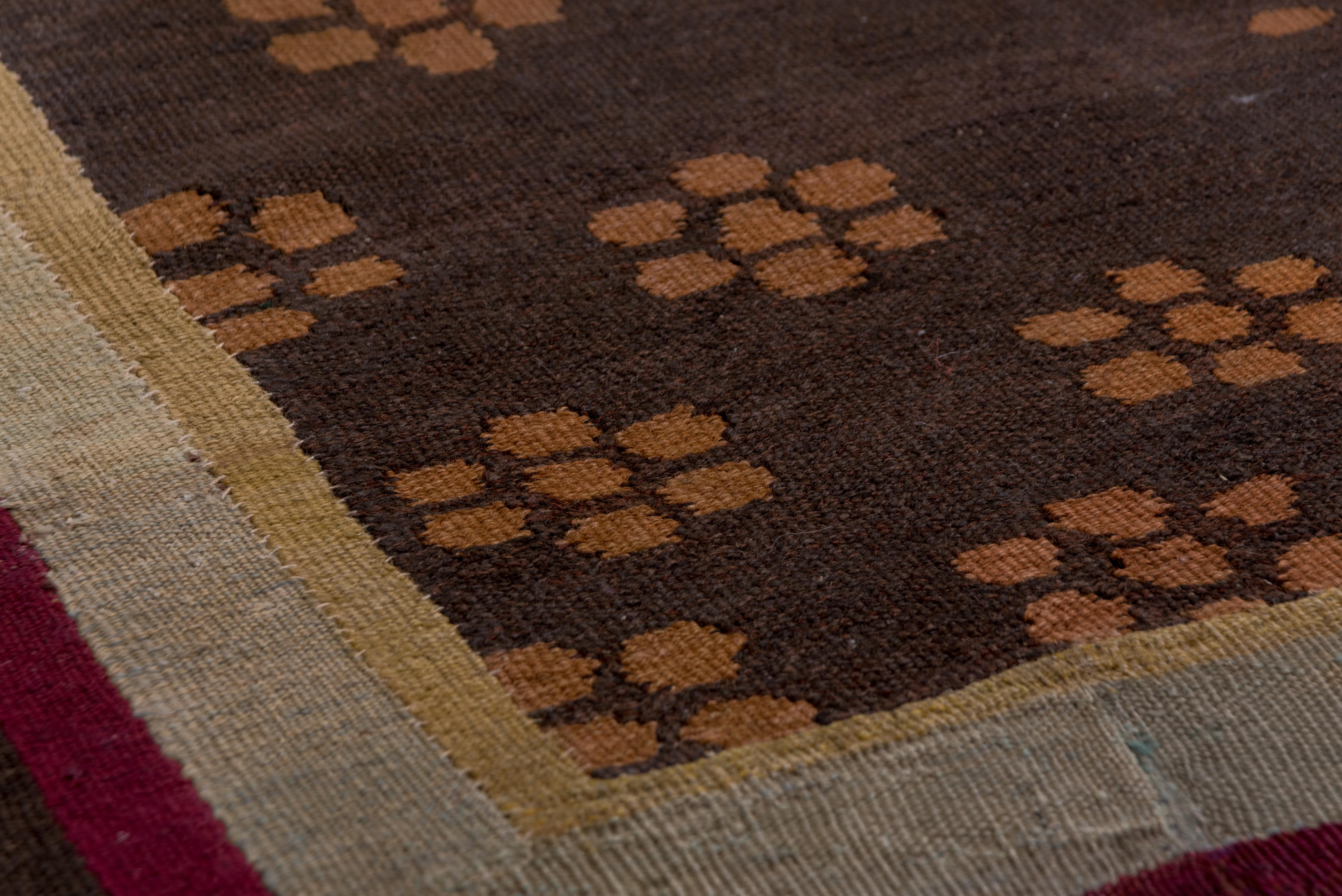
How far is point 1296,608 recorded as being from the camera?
869mm

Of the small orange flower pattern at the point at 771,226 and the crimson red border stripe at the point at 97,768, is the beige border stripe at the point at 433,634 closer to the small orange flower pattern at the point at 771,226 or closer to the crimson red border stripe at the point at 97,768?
the crimson red border stripe at the point at 97,768

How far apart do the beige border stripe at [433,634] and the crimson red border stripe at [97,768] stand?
0.14 meters

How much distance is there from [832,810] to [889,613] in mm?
161

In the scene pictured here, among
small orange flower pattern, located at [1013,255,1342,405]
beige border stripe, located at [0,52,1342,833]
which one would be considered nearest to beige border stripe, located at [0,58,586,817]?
beige border stripe, located at [0,52,1342,833]

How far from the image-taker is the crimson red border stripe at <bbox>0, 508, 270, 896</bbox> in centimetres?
69

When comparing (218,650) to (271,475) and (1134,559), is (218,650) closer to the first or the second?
(271,475)

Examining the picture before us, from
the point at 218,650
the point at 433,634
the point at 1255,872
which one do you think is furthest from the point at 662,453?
the point at 1255,872

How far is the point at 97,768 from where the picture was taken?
0.74 metres

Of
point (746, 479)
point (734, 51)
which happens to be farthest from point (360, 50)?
point (746, 479)

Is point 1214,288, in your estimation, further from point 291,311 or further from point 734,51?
point 291,311

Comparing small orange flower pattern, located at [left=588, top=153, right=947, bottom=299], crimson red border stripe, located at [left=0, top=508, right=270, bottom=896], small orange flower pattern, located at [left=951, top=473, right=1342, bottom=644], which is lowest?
small orange flower pattern, located at [left=951, top=473, right=1342, bottom=644]

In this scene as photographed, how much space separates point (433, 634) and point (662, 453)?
0.24 m

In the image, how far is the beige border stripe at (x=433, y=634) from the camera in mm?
751

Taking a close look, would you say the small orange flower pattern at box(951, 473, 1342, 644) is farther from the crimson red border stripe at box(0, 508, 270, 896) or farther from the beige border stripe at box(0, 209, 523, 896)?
the crimson red border stripe at box(0, 508, 270, 896)
